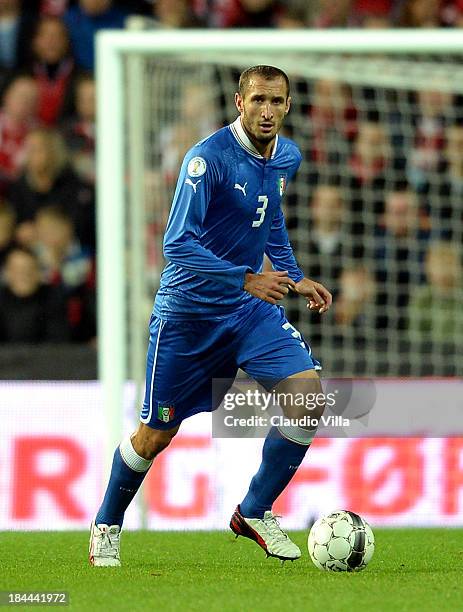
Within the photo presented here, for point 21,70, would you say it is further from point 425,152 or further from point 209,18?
point 425,152

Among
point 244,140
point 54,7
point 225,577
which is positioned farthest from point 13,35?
point 225,577

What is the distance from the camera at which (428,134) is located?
35.7 feet

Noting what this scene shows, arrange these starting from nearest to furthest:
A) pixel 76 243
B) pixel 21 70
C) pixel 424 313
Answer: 1. pixel 424 313
2. pixel 76 243
3. pixel 21 70

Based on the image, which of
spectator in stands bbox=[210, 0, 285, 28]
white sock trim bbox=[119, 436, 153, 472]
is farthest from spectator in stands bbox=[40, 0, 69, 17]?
white sock trim bbox=[119, 436, 153, 472]

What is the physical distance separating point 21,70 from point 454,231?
4.17 meters

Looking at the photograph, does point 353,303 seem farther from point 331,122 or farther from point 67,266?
point 67,266

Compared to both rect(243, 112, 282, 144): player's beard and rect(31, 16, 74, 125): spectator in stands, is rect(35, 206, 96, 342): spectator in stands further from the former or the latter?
rect(243, 112, 282, 144): player's beard

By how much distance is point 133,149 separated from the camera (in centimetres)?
934

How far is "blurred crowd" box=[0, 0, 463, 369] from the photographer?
34.1 feet

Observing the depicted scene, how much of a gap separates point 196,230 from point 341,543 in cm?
152

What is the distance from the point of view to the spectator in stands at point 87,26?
12352mm

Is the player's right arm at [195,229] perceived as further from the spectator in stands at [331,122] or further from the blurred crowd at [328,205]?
the spectator in stands at [331,122]

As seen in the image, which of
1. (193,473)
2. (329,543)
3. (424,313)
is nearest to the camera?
(329,543)

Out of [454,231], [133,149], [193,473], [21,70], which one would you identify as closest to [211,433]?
[193,473]
